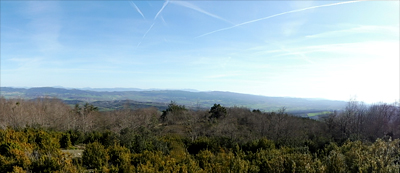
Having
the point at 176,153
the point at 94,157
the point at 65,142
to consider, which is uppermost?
the point at 94,157

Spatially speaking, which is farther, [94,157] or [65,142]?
[65,142]

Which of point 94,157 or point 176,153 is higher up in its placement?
point 94,157

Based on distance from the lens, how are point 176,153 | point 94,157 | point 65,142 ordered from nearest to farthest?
point 94,157, point 176,153, point 65,142

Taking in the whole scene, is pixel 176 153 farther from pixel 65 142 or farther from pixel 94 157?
pixel 65 142

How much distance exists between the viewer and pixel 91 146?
862 centimetres

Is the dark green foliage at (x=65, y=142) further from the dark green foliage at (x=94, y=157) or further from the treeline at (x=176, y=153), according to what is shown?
the dark green foliage at (x=94, y=157)

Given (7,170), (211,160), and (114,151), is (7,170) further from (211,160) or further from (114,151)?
(211,160)

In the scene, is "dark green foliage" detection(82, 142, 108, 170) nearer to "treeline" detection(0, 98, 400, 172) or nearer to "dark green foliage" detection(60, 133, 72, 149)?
"treeline" detection(0, 98, 400, 172)

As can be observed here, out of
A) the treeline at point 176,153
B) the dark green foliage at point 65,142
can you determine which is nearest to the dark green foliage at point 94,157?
the treeline at point 176,153

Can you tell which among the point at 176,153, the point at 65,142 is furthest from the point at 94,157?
the point at 65,142

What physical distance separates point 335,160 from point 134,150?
8.75 meters

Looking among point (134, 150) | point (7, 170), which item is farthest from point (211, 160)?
point (7, 170)

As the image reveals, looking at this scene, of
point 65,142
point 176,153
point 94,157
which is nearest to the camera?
point 94,157

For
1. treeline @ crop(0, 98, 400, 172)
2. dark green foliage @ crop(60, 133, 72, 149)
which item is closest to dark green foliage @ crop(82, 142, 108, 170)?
treeline @ crop(0, 98, 400, 172)
